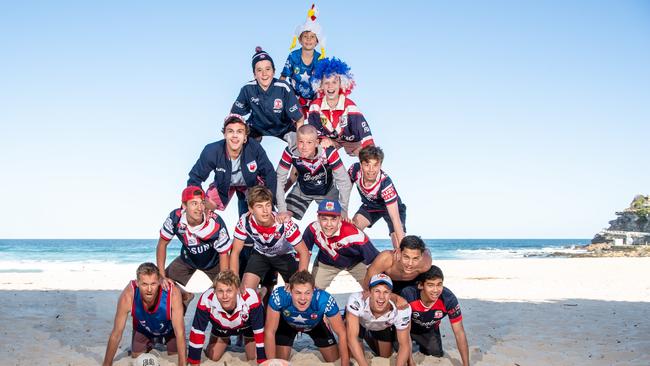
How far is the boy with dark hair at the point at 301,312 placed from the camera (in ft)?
21.5

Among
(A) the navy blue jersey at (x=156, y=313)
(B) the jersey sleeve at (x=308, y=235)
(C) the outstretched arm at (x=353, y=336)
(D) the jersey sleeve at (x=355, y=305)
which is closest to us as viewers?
(C) the outstretched arm at (x=353, y=336)

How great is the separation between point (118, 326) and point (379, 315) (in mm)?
2736

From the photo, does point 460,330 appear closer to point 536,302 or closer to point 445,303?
point 445,303

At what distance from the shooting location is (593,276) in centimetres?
1902

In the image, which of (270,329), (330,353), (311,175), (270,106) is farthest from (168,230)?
(330,353)

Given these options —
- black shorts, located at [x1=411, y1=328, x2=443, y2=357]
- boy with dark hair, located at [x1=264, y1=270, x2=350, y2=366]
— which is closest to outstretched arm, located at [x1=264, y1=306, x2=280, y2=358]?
boy with dark hair, located at [x1=264, y1=270, x2=350, y2=366]

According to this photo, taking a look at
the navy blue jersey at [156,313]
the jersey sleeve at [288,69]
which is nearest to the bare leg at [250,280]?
the navy blue jersey at [156,313]

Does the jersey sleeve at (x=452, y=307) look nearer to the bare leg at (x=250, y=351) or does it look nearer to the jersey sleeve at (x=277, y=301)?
the jersey sleeve at (x=277, y=301)

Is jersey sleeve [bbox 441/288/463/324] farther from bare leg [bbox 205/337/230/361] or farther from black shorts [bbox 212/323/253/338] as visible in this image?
bare leg [bbox 205/337/230/361]

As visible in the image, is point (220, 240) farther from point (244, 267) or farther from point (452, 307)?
point (452, 307)

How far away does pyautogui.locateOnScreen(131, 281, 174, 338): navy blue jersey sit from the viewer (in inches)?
266

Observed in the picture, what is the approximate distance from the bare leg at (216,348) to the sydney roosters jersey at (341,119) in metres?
2.96

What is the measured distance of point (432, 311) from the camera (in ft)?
23.7

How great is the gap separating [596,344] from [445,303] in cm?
253
